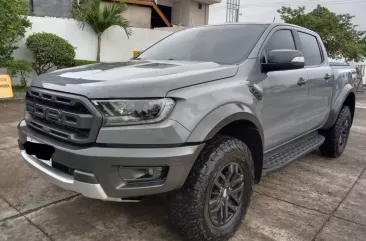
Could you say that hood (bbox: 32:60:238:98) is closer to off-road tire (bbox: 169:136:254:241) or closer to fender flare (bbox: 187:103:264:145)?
fender flare (bbox: 187:103:264:145)

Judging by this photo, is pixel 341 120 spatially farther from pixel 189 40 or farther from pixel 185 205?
pixel 185 205

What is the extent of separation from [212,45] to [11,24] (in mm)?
6970

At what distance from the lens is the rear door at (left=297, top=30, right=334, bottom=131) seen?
12.3ft

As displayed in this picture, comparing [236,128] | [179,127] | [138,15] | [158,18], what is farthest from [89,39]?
[179,127]

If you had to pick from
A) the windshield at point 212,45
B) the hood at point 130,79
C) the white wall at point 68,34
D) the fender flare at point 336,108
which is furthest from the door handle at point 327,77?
the white wall at point 68,34

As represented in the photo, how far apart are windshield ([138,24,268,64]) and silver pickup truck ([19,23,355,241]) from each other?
2 centimetres

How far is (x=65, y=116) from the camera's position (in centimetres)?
209

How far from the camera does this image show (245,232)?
106 inches

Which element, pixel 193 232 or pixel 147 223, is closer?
pixel 193 232

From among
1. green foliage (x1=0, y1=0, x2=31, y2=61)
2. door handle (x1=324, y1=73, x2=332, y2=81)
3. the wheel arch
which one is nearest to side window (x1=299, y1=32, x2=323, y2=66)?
door handle (x1=324, y1=73, x2=332, y2=81)

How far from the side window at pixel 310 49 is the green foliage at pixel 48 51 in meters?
7.43

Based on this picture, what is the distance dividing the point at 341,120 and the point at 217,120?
10.5 ft

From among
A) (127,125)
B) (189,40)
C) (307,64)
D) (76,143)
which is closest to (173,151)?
(127,125)

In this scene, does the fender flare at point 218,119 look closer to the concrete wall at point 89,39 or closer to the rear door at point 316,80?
the rear door at point 316,80
